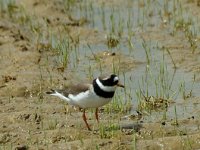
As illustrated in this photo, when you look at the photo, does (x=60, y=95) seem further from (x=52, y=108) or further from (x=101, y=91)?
(x=101, y=91)

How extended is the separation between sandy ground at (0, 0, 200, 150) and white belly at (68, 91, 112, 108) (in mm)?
293

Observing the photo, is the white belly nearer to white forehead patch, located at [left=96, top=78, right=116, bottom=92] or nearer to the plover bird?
the plover bird

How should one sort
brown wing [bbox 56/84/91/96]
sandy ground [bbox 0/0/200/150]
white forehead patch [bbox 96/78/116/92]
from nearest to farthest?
sandy ground [bbox 0/0/200/150], white forehead patch [bbox 96/78/116/92], brown wing [bbox 56/84/91/96]

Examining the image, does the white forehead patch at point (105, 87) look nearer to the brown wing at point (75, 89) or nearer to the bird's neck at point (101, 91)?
the bird's neck at point (101, 91)

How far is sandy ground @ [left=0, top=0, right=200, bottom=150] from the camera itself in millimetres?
7297

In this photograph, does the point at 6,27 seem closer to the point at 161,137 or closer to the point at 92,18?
the point at 92,18

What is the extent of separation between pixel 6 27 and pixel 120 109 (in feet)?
13.3

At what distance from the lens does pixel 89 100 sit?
7.70 meters

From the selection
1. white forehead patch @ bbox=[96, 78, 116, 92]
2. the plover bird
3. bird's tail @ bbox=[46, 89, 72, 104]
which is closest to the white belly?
the plover bird

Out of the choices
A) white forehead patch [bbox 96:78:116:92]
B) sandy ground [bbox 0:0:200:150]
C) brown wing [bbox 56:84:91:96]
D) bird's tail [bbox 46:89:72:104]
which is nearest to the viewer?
sandy ground [bbox 0:0:200:150]

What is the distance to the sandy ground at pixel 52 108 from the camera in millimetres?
7297

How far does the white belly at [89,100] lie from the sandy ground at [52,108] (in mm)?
293

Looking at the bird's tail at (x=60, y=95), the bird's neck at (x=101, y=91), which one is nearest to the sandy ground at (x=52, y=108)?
the bird's tail at (x=60, y=95)

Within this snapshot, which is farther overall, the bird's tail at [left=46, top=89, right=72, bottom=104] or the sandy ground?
the bird's tail at [left=46, top=89, right=72, bottom=104]
